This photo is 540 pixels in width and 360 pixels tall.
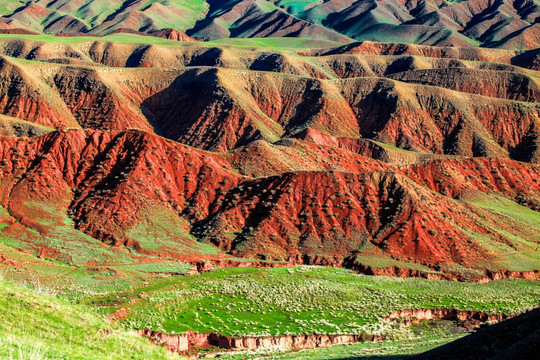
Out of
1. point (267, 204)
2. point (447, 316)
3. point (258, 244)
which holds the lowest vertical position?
point (258, 244)

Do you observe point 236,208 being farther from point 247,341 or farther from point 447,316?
point 247,341

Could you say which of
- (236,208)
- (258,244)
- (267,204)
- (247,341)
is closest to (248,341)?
(247,341)

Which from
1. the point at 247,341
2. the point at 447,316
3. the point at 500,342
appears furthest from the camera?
the point at 447,316

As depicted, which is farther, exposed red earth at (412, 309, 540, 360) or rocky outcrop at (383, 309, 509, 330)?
rocky outcrop at (383, 309, 509, 330)

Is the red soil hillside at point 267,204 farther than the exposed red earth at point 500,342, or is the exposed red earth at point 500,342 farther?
the red soil hillside at point 267,204

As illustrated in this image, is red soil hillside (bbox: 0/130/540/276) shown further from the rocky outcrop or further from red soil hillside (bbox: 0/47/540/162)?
red soil hillside (bbox: 0/47/540/162)

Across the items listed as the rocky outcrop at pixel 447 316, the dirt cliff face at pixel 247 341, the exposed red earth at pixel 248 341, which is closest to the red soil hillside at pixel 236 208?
the rocky outcrop at pixel 447 316

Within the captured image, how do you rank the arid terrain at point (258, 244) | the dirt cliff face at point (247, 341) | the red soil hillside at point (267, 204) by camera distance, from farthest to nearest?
the red soil hillside at point (267, 204)
the arid terrain at point (258, 244)
the dirt cliff face at point (247, 341)

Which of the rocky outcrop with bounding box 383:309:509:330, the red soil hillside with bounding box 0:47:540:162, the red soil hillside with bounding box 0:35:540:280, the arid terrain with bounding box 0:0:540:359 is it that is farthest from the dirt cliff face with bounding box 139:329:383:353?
the red soil hillside with bounding box 0:47:540:162

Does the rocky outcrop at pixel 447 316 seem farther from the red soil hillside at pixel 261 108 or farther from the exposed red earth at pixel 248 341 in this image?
the red soil hillside at pixel 261 108

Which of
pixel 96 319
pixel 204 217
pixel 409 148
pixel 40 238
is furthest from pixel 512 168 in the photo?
pixel 96 319

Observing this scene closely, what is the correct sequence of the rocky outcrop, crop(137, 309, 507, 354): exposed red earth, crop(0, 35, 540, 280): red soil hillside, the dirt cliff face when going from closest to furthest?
1. crop(137, 309, 507, 354): exposed red earth
2. the dirt cliff face
3. the rocky outcrop
4. crop(0, 35, 540, 280): red soil hillside
